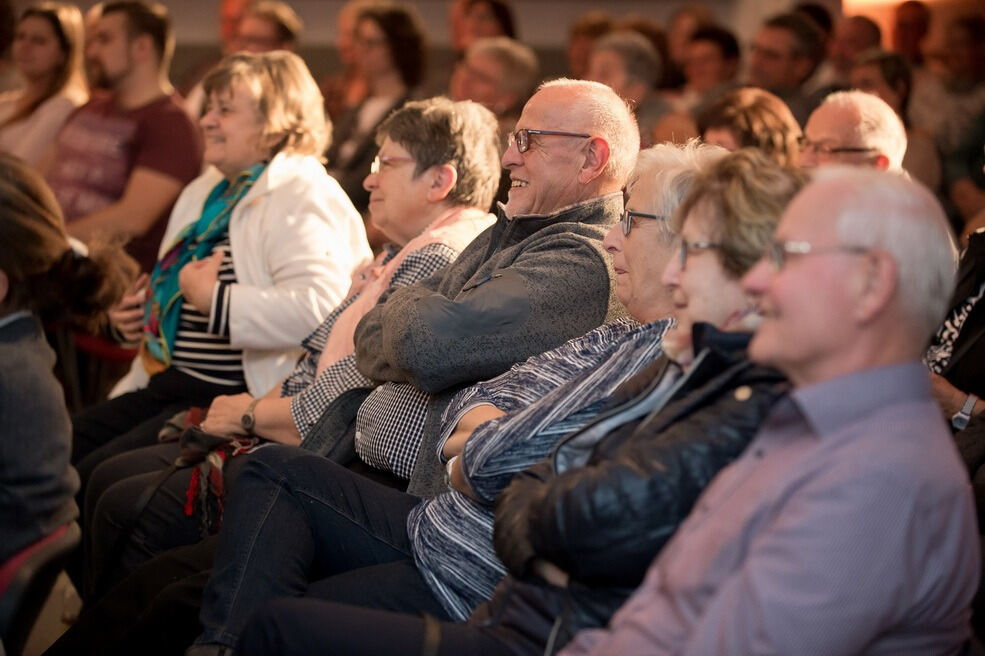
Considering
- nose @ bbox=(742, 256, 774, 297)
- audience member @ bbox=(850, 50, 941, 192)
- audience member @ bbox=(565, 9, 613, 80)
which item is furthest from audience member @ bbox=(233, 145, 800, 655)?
audience member @ bbox=(565, 9, 613, 80)

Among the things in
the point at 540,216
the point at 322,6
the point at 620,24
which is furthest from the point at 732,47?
the point at 540,216

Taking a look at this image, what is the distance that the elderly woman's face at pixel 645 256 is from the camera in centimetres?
215

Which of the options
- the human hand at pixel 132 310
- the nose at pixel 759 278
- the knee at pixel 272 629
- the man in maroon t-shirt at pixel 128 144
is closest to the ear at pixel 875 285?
the nose at pixel 759 278

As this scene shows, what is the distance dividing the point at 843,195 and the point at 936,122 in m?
3.88

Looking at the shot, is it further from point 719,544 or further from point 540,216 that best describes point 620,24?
point 719,544

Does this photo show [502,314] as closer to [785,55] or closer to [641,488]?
[641,488]

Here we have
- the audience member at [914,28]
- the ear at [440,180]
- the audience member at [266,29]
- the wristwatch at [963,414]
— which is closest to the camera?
the wristwatch at [963,414]

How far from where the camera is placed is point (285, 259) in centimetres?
334

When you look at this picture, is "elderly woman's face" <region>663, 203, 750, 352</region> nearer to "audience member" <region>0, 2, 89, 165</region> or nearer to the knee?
the knee

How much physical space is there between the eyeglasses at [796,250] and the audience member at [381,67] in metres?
3.73

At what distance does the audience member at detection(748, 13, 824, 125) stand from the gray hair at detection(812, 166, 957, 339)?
3.48 metres

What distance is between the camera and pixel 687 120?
15.3 ft

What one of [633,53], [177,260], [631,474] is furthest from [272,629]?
[633,53]

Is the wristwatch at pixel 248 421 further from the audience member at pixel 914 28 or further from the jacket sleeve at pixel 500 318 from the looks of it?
the audience member at pixel 914 28
